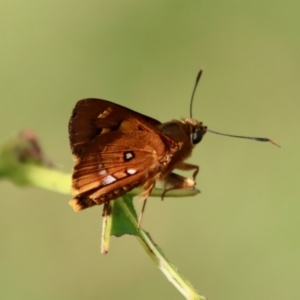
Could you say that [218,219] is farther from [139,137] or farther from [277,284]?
[139,137]

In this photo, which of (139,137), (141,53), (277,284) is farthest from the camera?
(141,53)

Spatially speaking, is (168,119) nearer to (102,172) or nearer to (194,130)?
(194,130)

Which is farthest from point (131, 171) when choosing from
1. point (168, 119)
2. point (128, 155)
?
point (168, 119)

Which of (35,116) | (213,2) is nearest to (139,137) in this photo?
(35,116)

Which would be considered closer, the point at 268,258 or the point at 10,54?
the point at 268,258

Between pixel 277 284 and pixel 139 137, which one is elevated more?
pixel 139 137

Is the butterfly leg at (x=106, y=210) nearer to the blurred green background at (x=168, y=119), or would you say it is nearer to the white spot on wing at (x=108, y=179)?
the white spot on wing at (x=108, y=179)

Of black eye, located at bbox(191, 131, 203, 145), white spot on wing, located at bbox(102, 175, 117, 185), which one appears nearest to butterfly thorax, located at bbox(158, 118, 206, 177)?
black eye, located at bbox(191, 131, 203, 145)

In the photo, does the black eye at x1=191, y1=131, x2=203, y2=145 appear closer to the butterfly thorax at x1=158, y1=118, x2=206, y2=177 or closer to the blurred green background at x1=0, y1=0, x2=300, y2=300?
the butterfly thorax at x1=158, y1=118, x2=206, y2=177

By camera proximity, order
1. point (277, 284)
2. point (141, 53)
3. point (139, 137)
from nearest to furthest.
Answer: point (139, 137) → point (277, 284) → point (141, 53)

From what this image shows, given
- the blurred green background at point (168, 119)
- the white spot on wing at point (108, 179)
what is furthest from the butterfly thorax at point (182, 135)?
the blurred green background at point (168, 119)
